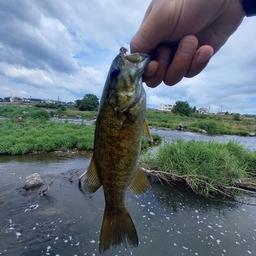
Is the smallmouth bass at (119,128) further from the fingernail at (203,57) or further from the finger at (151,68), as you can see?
the fingernail at (203,57)

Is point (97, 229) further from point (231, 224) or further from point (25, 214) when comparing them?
point (231, 224)

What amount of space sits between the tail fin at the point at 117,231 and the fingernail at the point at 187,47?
1645 millimetres

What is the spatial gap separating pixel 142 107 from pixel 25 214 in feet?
20.7

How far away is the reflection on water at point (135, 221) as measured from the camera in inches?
213

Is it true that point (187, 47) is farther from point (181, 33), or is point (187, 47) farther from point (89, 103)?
point (89, 103)

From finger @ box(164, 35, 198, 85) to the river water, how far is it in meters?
4.72

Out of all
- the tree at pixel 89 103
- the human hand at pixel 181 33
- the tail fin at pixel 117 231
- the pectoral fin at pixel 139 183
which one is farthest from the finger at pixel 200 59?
the tree at pixel 89 103

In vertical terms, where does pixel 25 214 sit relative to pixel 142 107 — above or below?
below

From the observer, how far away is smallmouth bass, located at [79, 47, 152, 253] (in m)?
1.77

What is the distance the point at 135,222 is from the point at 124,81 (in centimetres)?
564

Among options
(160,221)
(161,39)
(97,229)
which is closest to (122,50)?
(161,39)

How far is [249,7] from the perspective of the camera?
1938mm

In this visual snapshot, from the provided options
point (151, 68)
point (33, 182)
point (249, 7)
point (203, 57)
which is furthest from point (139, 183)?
point (33, 182)

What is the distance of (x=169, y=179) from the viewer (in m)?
9.26
